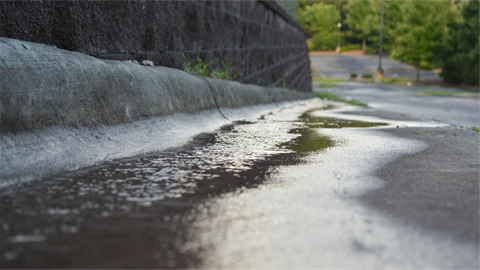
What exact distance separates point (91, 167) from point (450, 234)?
4.57 ft

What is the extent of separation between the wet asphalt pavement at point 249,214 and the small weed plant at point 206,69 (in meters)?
2.14

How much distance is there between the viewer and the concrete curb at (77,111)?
1763 millimetres

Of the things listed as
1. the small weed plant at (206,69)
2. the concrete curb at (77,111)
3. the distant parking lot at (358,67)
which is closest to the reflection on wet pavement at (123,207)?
the concrete curb at (77,111)

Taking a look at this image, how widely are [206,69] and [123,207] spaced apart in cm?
364

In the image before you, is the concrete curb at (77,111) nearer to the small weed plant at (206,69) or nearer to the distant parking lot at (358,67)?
the small weed plant at (206,69)

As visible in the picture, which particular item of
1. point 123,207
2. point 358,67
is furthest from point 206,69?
point 358,67

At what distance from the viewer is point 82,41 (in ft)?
8.80

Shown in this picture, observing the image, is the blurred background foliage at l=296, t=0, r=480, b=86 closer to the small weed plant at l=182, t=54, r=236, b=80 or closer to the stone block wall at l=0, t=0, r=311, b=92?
the stone block wall at l=0, t=0, r=311, b=92

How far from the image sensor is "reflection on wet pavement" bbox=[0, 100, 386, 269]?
39.7 inches

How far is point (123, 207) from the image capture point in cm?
135

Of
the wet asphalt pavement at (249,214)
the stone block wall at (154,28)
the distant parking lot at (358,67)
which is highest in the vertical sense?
the stone block wall at (154,28)

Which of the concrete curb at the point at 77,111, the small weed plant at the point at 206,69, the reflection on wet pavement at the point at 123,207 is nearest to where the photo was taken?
the reflection on wet pavement at the point at 123,207

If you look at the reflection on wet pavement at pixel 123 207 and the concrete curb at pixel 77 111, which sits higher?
the concrete curb at pixel 77 111

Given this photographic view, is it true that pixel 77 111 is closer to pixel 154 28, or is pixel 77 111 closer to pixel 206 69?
pixel 154 28
